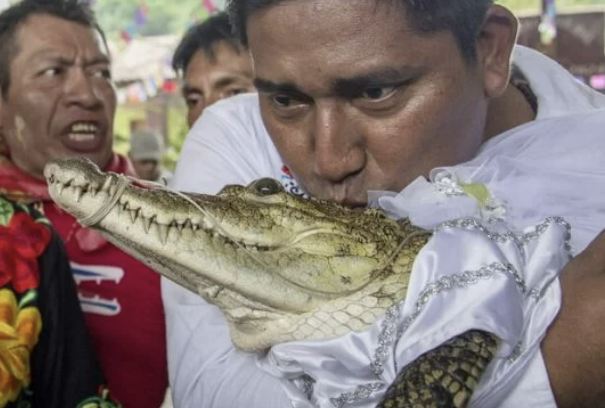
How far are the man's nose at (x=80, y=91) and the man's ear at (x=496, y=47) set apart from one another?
2.16 m

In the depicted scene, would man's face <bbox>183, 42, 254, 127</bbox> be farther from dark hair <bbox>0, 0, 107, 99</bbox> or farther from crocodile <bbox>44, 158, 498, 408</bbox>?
crocodile <bbox>44, 158, 498, 408</bbox>

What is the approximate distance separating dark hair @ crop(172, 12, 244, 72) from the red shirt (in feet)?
4.17

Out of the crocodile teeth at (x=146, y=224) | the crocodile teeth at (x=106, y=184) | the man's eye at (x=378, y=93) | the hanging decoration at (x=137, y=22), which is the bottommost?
the hanging decoration at (x=137, y=22)

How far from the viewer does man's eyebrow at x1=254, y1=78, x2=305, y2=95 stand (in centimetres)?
160

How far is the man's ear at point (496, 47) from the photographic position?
5.62ft

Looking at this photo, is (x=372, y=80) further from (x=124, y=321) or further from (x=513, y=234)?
(x=124, y=321)

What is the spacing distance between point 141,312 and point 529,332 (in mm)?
1970

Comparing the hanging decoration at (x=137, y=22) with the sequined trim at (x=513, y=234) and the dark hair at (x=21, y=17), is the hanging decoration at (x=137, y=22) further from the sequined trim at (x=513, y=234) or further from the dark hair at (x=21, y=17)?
the sequined trim at (x=513, y=234)

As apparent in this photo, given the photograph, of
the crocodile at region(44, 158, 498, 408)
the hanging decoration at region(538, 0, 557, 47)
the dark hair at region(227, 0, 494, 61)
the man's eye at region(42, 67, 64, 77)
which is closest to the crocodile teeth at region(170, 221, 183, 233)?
the crocodile at region(44, 158, 498, 408)

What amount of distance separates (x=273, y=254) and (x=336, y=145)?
0.82ft

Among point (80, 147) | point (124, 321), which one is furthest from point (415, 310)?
point (80, 147)

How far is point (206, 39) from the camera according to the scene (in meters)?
4.16

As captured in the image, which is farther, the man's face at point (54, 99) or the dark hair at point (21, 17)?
the dark hair at point (21, 17)

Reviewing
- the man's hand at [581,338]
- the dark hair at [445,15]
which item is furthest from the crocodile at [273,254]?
the dark hair at [445,15]
